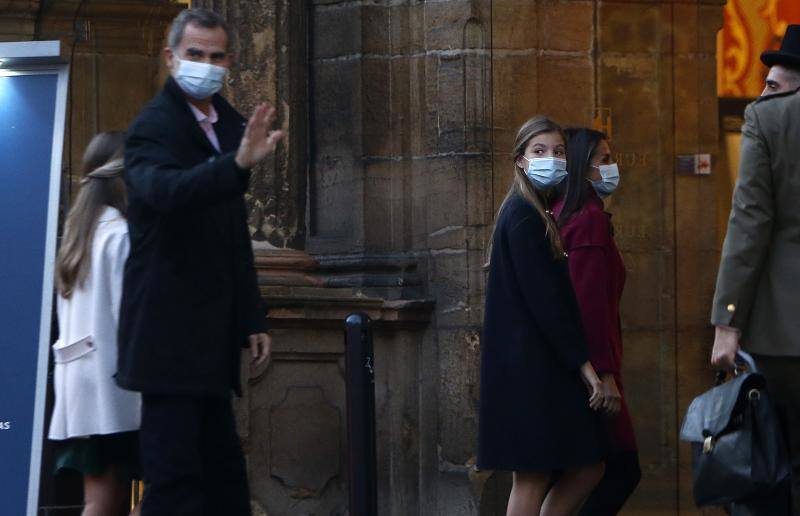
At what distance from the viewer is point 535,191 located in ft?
23.3

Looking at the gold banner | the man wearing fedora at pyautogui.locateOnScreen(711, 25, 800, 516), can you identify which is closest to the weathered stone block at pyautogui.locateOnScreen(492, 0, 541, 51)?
the gold banner

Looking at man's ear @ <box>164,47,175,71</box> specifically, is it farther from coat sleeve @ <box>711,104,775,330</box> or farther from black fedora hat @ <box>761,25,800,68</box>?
black fedora hat @ <box>761,25,800,68</box>


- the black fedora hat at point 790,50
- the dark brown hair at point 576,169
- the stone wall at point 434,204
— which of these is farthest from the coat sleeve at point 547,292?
the stone wall at point 434,204

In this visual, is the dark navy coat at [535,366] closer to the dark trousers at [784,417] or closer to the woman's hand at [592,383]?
the woman's hand at [592,383]

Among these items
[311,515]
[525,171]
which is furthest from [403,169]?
[525,171]

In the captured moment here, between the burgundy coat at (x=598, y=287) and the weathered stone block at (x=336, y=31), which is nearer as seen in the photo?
the burgundy coat at (x=598, y=287)

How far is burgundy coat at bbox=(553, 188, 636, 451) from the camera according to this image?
7.21 m

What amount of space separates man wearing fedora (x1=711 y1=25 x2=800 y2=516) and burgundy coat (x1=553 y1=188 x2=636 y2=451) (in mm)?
1163

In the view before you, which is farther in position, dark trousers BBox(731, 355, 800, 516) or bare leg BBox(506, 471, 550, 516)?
bare leg BBox(506, 471, 550, 516)

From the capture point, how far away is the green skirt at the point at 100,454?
652 centimetres

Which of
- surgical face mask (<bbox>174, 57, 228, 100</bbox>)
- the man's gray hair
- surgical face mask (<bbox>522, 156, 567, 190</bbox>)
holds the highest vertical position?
the man's gray hair

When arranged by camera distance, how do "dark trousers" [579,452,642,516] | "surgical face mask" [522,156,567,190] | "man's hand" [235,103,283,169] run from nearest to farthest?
→ "man's hand" [235,103,283,169] < "surgical face mask" [522,156,567,190] < "dark trousers" [579,452,642,516]

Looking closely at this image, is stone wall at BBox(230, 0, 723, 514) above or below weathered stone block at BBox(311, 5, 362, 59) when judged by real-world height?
below

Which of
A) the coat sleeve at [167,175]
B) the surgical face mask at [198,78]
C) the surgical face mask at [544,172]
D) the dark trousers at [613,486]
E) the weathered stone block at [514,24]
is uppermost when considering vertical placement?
the weathered stone block at [514,24]
